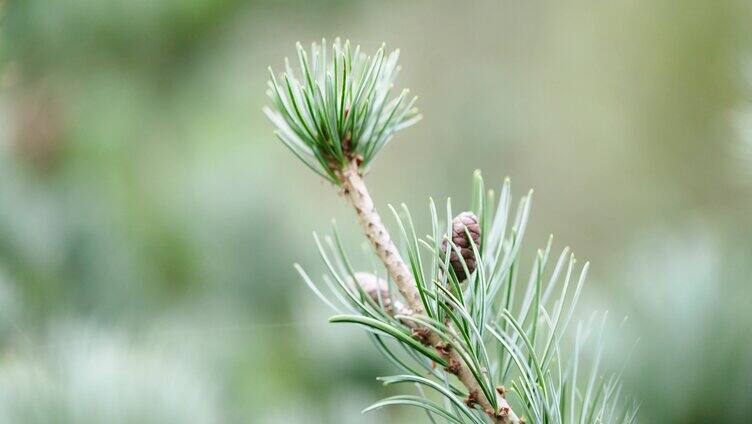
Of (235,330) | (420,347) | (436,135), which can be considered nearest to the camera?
(420,347)

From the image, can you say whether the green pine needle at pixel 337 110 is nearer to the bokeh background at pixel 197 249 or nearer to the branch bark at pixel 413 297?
the branch bark at pixel 413 297

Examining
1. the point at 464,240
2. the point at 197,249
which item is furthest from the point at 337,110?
the point at 197,249

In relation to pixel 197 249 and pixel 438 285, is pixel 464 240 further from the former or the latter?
pixel 197 249

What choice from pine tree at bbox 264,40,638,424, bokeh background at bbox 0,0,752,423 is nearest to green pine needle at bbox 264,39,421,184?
pine tree at bbox 264,40,638,424

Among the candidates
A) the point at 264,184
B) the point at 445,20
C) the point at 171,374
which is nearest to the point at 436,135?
the point at 445,20

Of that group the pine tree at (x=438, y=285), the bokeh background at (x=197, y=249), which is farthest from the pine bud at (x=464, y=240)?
the bokeh background at (x=197, y=249)

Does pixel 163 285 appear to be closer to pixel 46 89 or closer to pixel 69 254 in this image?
pixel 69 254
